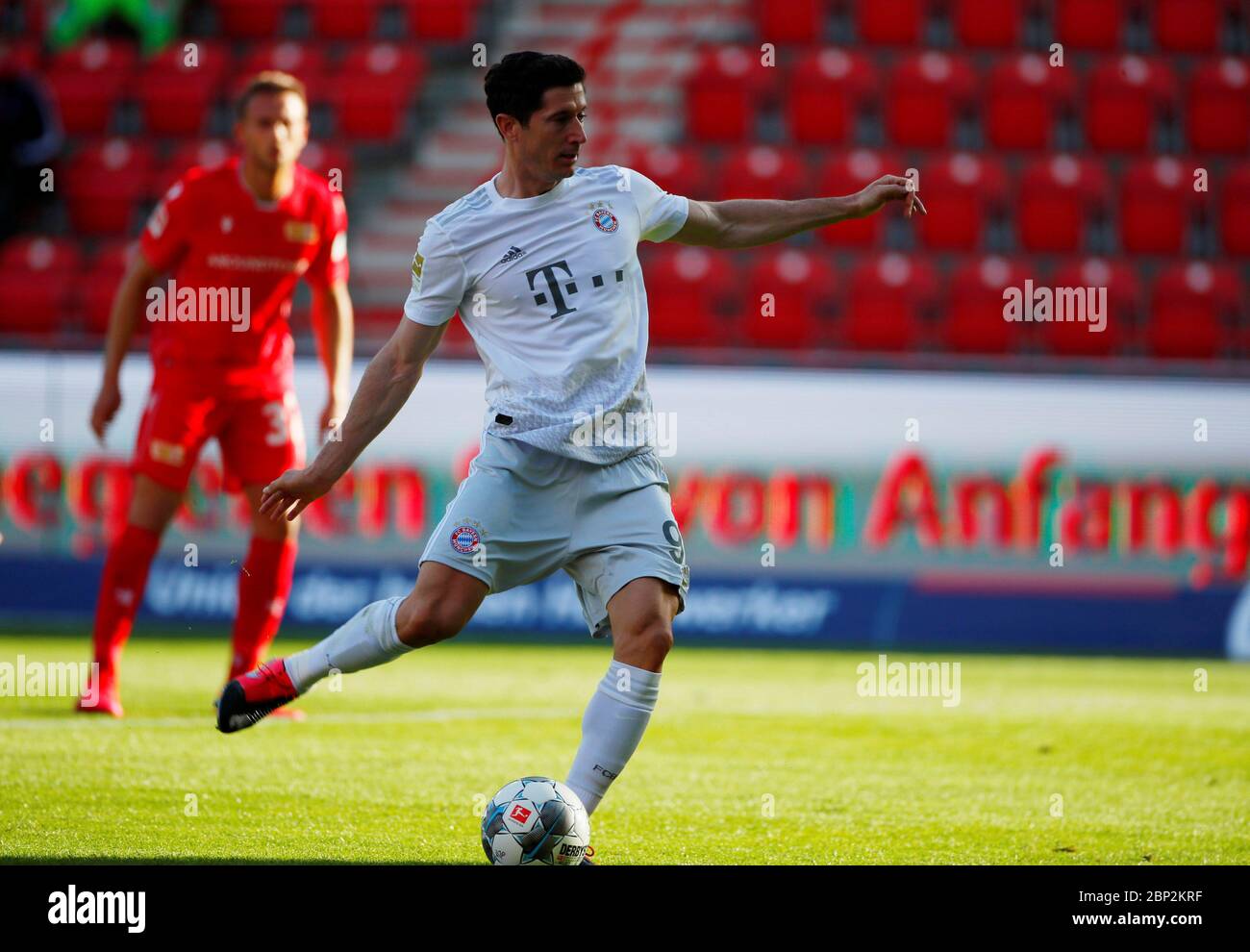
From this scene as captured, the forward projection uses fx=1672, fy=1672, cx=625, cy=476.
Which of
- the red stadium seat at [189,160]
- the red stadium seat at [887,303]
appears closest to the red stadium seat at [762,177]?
the red stadium seat at [887,303]

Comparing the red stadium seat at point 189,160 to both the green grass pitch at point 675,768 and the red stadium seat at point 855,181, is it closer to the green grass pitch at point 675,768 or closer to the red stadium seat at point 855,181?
the red stadium seat at point 855,181

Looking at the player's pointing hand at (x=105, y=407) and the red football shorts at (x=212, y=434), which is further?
the player's pointing hand at (x=105, y=407)

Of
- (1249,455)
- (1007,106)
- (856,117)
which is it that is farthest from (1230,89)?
(1249,455)

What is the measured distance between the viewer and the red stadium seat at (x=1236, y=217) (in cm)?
1416

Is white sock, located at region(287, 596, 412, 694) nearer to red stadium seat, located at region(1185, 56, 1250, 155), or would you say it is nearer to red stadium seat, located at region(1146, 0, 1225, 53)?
red stadium seat, located at region(1185, 56, 1250, 155)

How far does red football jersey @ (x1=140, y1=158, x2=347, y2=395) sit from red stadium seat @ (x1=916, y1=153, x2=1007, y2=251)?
7.97m

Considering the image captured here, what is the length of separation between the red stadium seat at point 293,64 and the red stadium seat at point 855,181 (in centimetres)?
460

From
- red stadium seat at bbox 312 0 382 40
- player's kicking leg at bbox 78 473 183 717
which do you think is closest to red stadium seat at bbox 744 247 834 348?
red stadium seat at bbox 312 0 382 40

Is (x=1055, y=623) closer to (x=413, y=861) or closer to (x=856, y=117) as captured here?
(x=856, y=117)

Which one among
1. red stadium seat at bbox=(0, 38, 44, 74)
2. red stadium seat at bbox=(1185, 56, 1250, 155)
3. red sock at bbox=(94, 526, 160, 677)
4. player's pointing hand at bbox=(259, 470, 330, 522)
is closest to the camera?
player's pointing hand at bbox=(259, 470, 330, 522)

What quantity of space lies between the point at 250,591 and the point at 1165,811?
3646 millimetres

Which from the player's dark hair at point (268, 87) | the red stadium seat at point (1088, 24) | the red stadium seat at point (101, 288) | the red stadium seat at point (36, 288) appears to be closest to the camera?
the player's dark hair at point (268, 87)

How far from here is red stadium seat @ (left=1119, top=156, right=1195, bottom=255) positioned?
14.2 m
